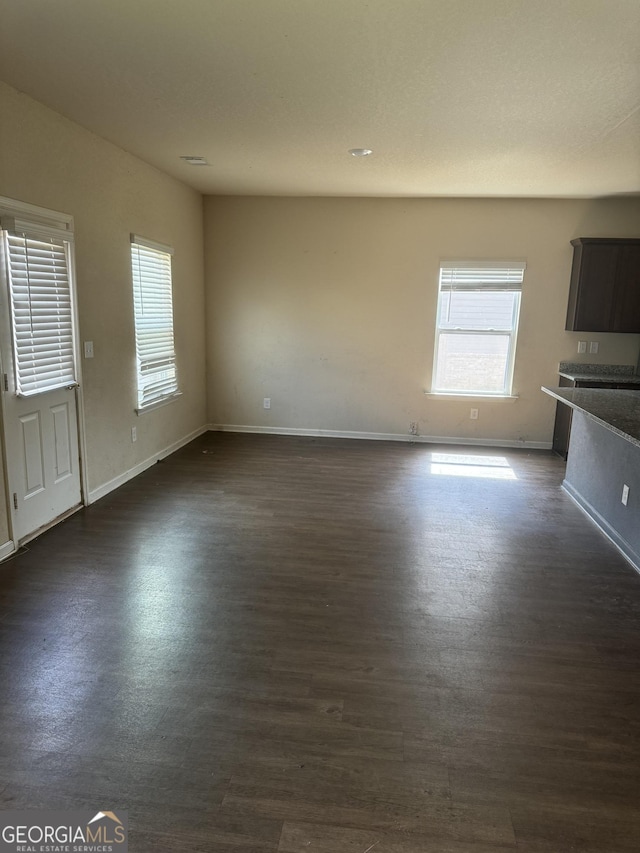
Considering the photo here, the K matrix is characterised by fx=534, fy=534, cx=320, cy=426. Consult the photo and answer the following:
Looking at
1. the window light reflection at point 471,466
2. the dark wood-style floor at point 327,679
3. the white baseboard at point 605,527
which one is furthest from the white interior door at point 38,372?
the white baseboard at point 605,527

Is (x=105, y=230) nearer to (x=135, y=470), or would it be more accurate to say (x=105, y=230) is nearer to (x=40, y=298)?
(x=40, y=298)

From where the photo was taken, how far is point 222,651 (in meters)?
2.42

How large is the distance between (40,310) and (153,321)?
5.49ft

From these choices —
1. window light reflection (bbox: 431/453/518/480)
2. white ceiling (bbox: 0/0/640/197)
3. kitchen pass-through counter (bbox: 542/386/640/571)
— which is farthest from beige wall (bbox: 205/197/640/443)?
kitchen pass-through counter (bbox: 542/386/640/571)

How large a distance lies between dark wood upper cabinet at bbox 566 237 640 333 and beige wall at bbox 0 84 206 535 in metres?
4.23

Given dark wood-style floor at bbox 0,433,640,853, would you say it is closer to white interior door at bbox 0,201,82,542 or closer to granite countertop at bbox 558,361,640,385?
white interior door at bbox 0,201,82,542

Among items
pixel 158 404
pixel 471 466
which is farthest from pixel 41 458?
pixel 471 466

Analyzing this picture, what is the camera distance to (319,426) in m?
6.59

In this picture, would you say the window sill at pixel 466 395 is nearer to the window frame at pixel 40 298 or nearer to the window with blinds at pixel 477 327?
the window with blinds at pixel 477 327

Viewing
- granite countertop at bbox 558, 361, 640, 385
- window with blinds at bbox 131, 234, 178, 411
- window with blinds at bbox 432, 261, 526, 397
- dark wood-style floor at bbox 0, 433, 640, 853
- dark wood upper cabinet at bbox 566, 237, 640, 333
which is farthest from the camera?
window with blinds at bbox 432, 261, 526, 397

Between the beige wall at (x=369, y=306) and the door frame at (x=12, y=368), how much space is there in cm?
272

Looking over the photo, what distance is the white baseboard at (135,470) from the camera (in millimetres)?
4309

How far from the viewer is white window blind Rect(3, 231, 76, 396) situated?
3.24 m

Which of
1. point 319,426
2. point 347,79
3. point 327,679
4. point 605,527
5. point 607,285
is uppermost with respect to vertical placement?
point 347,79
